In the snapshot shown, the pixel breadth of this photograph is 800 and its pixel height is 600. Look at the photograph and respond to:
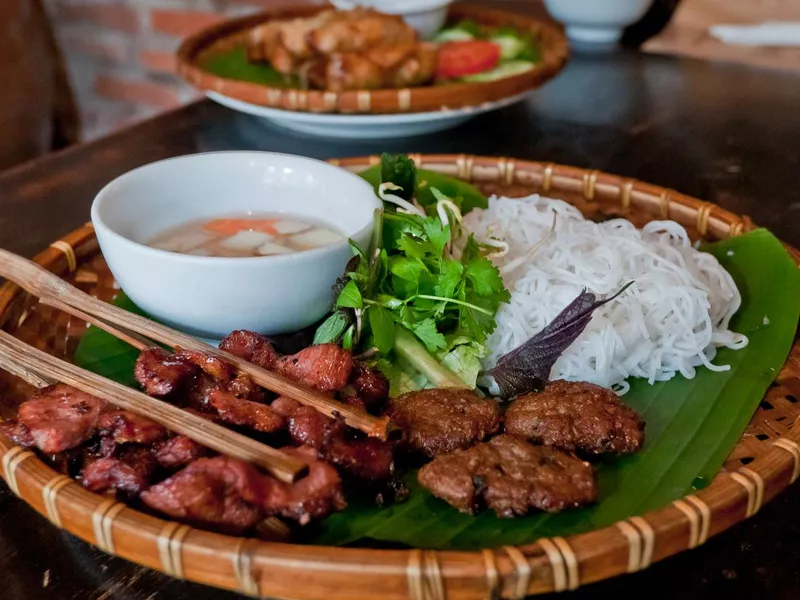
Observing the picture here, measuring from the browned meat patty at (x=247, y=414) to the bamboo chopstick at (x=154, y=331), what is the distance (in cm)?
5

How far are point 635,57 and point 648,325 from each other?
2.91 metres

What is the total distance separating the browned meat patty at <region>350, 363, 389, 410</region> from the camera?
150 cm

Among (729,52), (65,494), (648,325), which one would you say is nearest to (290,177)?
(648,325)

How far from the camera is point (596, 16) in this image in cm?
415

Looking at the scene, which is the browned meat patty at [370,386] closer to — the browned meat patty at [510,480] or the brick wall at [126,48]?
the browned meat patty at [510,480]

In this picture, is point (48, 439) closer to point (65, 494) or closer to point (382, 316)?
point (65, 494)

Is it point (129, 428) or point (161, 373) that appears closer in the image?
point (129, 428)

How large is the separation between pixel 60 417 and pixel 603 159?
2.32 m

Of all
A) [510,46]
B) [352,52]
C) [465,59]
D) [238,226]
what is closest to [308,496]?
[238,226]

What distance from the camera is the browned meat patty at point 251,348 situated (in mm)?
1523

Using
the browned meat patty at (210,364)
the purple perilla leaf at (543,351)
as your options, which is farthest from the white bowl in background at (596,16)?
the browned meat patty at (210,364)

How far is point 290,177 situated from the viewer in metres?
2.06

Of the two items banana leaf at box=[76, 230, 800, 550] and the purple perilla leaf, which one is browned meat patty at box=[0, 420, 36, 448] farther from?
the purple perilla leaf

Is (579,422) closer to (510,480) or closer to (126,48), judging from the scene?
(510,480)
